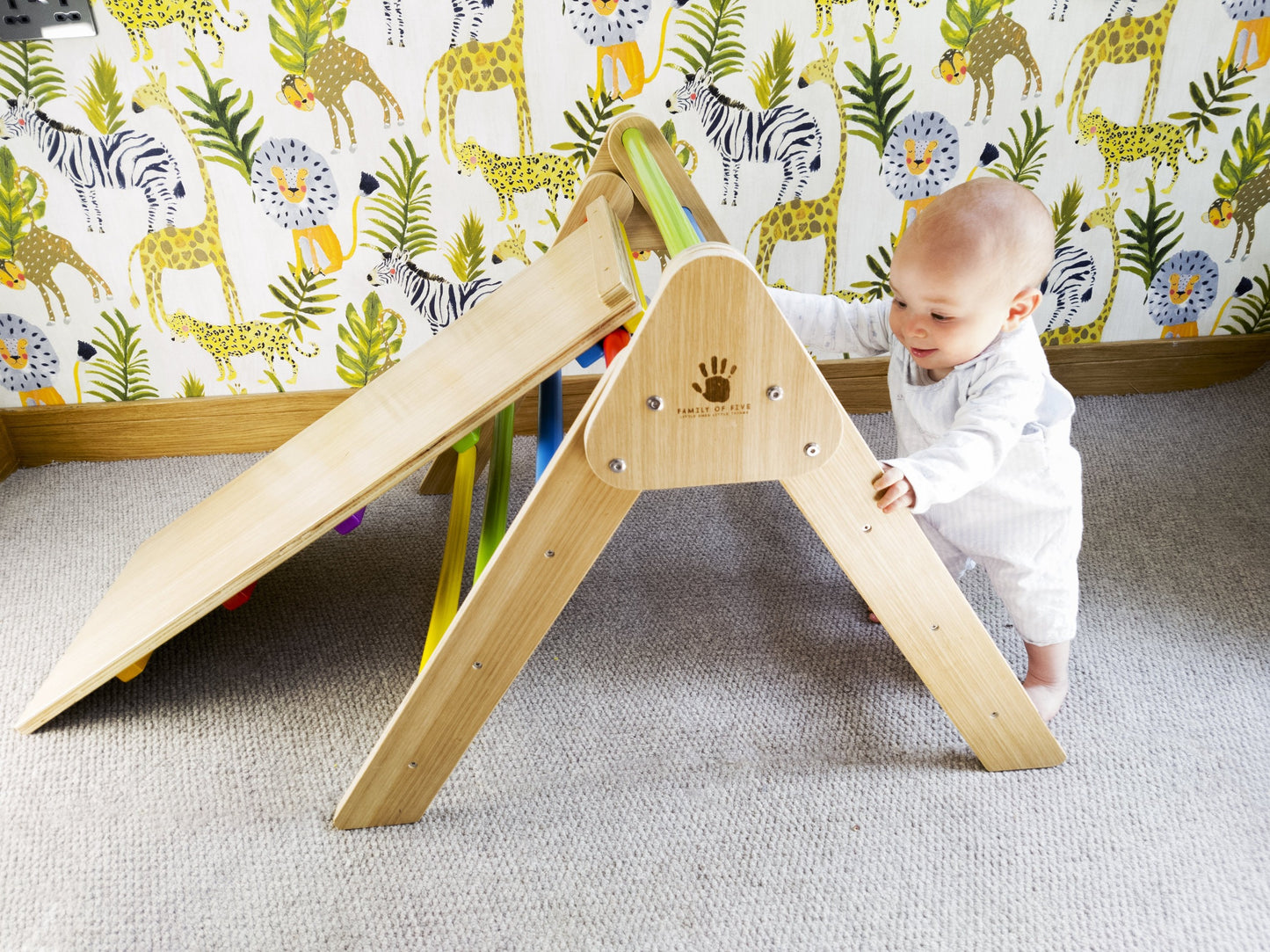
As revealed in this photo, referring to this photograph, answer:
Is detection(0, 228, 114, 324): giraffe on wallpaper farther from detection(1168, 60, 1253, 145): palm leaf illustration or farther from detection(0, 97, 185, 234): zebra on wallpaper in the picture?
detection(1168, 60, 1253, 145): palm leaf illustration

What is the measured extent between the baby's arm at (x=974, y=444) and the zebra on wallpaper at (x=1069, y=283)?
2.78 ft

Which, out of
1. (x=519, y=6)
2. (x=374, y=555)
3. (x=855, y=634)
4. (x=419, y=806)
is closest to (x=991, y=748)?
(x=855, y=634)

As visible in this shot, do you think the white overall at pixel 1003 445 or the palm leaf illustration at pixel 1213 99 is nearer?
the white overall at pixel 1003 445

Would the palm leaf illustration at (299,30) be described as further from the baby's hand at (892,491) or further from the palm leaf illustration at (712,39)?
the baby's hand at (892,491)

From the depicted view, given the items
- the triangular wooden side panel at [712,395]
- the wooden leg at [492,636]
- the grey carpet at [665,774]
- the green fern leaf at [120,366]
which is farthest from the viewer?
the green fern leaf at [120,366]

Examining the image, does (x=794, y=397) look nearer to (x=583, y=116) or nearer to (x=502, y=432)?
(x=502, y=432)

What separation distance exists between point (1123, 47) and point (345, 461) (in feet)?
4.63

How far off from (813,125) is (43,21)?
1205 millimetres

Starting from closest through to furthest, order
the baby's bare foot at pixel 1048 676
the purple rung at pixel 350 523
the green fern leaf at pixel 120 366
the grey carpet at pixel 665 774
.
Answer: the grey carpet at pixel 665 774 < the baby's bare foot at pixel 1048 676 < the purple rung at pixel 350 523 < the green fern leaf at pixel 120 366

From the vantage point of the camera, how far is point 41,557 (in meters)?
1.44

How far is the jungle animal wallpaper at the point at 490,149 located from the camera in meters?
1.42

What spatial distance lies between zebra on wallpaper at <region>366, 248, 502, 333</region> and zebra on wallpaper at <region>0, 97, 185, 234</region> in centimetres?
34

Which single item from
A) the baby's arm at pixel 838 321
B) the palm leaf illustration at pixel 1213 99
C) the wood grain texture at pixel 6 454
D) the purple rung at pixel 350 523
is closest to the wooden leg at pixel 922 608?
the baby's arm at pixel 838 321

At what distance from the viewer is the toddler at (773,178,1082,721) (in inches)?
34.8
